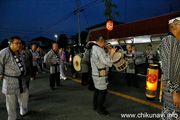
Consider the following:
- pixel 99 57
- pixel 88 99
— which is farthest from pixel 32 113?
pixel 99 57

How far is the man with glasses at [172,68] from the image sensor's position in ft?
3.84

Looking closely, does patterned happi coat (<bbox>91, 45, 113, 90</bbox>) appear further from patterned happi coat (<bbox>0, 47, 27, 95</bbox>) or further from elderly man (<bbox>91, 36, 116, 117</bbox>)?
patterned happi coat (<bbox>0, 47, 27, 95</bbox>)

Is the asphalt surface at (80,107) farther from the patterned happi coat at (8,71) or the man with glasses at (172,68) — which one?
the man with glasses at (172,68)

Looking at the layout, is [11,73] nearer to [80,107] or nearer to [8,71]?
[8,71]

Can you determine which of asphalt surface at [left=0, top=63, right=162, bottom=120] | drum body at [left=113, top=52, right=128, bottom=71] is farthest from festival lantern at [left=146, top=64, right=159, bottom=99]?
drum body at [left=113, top=52, right=128, bottom=71]

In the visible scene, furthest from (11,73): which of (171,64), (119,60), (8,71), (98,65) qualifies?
(171,64)

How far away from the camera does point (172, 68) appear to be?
1175mm

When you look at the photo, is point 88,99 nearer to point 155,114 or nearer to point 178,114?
point 155,114

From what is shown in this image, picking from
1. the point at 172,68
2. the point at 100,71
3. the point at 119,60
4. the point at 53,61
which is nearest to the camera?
the point at 172,68

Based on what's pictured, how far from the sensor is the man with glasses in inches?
46.1

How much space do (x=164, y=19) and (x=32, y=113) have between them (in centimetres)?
1023

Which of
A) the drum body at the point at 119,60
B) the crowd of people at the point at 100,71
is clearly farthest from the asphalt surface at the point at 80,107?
the drum body at the point at 119,60


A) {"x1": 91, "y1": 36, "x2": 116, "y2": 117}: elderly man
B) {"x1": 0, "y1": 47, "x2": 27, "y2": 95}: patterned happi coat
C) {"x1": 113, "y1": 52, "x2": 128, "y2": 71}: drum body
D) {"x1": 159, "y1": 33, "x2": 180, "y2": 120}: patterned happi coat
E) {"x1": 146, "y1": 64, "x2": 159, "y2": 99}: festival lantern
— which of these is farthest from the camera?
{"x1": 113, "y1": 52, "x2": 128, "y2": 71}: drum body

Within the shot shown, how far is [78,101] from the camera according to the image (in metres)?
3.55
